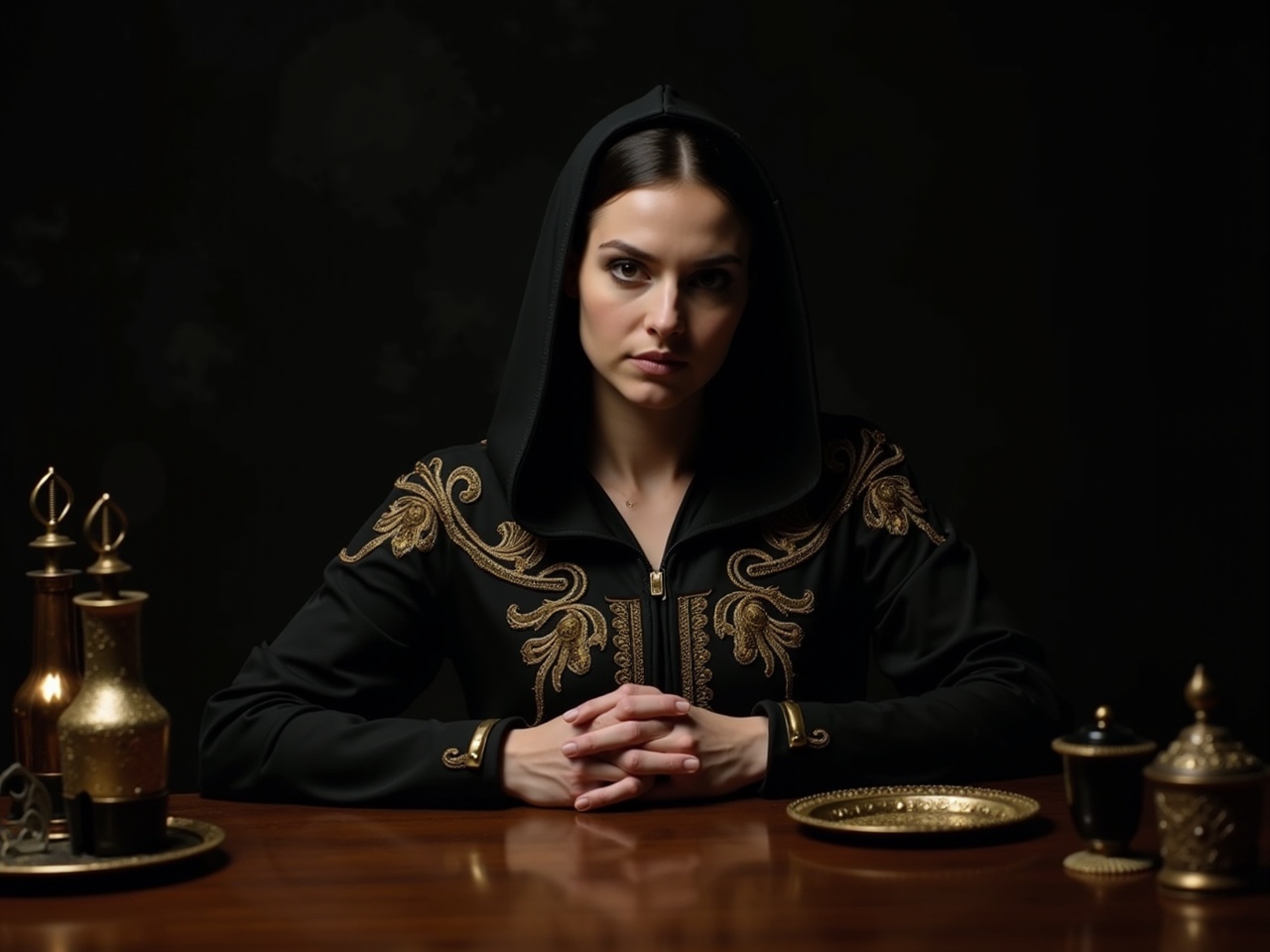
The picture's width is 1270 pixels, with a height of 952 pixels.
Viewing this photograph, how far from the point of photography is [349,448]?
4.70 metres

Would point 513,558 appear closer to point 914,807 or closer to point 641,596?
point 641,596

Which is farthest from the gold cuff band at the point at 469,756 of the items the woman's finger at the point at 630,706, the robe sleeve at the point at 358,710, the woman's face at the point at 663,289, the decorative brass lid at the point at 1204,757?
the decorative brass lid at the point at 1204,757

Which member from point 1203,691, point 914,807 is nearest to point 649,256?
point 914,807

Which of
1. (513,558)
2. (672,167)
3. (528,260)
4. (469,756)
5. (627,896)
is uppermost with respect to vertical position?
(528,260)

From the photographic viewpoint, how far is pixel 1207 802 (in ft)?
6.81

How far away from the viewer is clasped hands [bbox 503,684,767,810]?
105 inches

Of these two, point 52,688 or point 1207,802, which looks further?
point 52,688

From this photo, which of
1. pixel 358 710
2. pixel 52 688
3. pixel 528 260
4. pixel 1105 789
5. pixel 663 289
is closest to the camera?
pixel 1105 789

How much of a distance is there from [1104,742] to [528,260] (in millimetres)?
2783

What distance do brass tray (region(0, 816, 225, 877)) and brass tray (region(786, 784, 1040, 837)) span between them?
27.3 inches

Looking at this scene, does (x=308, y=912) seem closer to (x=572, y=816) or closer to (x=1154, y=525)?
(x=572, y=816)

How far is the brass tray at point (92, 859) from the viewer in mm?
2219

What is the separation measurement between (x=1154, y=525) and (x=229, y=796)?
2.73m

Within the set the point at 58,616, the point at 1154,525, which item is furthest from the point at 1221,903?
the point at 1154,525
